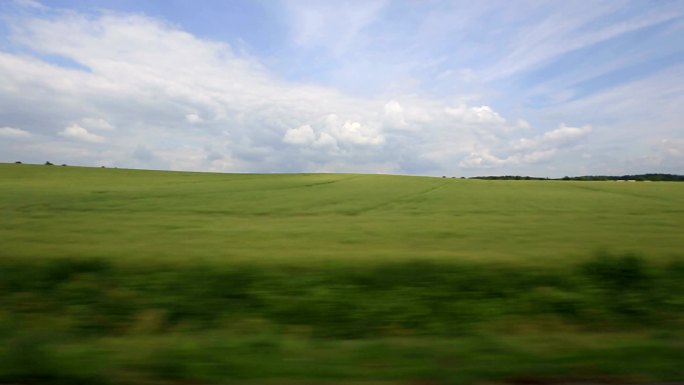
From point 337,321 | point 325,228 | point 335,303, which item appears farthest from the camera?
point 325,228

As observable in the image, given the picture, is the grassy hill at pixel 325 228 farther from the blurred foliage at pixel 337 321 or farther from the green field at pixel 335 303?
the blurred foliage at pixel 337 321

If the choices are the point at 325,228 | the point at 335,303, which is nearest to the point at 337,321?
the point at 335,303

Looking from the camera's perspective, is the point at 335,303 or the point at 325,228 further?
the point at 325,228

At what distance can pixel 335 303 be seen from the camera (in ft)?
24.6

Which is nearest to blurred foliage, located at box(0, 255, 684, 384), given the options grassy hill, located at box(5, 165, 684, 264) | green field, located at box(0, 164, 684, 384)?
green field, located at box(0, 164, 684, 384)

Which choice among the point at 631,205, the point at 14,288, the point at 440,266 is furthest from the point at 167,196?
the point at 631,205

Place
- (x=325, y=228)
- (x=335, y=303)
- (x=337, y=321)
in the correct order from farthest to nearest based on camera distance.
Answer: (x=325, y=228) → (x=335, y=303) → (x=337, y=321)

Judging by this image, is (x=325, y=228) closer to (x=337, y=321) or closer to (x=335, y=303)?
(x=335, y=303)

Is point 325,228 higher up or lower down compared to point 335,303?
higher up

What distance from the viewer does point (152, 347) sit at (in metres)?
5.37

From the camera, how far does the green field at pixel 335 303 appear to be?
4656 millimetres

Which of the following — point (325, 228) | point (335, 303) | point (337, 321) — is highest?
point (325, 228)

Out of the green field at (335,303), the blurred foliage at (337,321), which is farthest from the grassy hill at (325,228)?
the blurred foliage at (337,321)

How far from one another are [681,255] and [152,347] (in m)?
10.6
